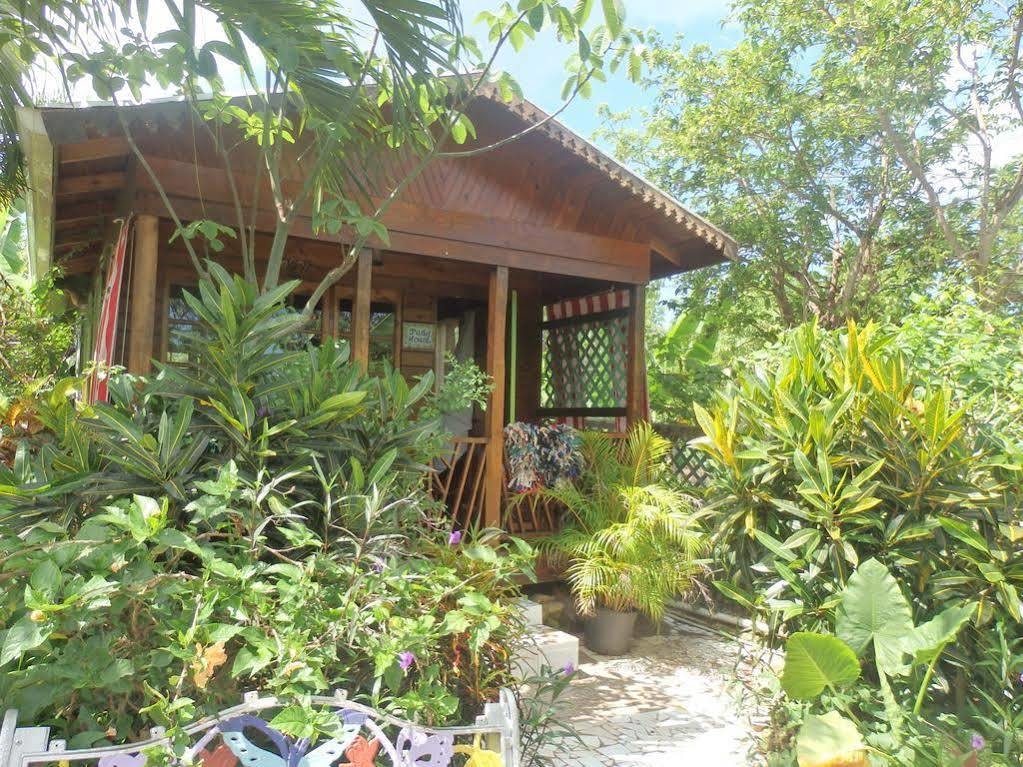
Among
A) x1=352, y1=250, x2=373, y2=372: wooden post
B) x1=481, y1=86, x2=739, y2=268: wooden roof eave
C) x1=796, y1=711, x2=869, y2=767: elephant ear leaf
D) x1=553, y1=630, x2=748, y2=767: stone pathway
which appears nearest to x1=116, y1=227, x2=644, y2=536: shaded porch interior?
x1=352, y1=250, x2=373, y2=372: wooden post

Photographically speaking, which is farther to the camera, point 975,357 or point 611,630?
point 611,630

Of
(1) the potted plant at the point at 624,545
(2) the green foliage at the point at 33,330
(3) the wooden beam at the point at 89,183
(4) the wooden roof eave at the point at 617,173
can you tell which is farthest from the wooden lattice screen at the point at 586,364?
(2) the green foliage at the point at 33,330

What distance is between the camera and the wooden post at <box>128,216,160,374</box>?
15.3 ft

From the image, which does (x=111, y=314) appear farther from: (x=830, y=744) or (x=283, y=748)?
(x=830, y=744)

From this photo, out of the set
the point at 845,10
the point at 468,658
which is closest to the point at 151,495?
the point at 468,658

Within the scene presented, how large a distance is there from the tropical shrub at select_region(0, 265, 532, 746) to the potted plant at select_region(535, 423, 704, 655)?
2.23 metres

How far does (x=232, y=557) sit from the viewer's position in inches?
88.3

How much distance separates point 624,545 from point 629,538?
0.22ft

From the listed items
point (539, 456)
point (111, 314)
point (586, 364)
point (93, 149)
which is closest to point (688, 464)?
point (586, 364)

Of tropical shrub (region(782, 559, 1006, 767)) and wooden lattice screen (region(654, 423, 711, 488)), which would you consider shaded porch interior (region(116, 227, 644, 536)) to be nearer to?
wooden lattice screen (region(654, 423, 711, 488))

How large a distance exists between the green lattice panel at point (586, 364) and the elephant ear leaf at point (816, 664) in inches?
181

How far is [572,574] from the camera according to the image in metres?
5.56

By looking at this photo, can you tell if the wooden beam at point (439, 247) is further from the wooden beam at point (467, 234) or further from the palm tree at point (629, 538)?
the palm tree at point (629, 538)

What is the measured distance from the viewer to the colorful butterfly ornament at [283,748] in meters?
1.76
